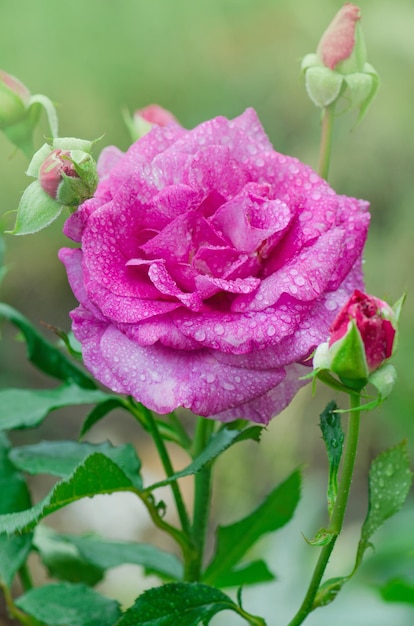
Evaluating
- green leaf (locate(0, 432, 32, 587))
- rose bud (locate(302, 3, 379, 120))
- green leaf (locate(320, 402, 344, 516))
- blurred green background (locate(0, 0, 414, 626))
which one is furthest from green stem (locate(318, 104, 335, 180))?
blurred green background (locate(0, 0, 414, 626))

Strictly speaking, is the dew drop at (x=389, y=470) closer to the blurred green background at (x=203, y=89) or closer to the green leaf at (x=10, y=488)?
the green leaf at (x=10, y=488)

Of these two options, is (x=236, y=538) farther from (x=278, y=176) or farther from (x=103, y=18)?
(x=103, y=18)

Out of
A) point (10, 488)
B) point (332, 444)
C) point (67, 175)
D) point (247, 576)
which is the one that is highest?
point (67, 175)

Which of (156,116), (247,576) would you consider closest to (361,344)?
(156,116)

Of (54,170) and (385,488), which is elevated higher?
(54,170)

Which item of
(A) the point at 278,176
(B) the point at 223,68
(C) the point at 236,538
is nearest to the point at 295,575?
(C) the point at 236,538

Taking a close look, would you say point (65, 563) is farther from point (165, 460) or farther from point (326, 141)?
point (326, 141)

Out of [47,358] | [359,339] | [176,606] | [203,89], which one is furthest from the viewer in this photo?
[203,89]
